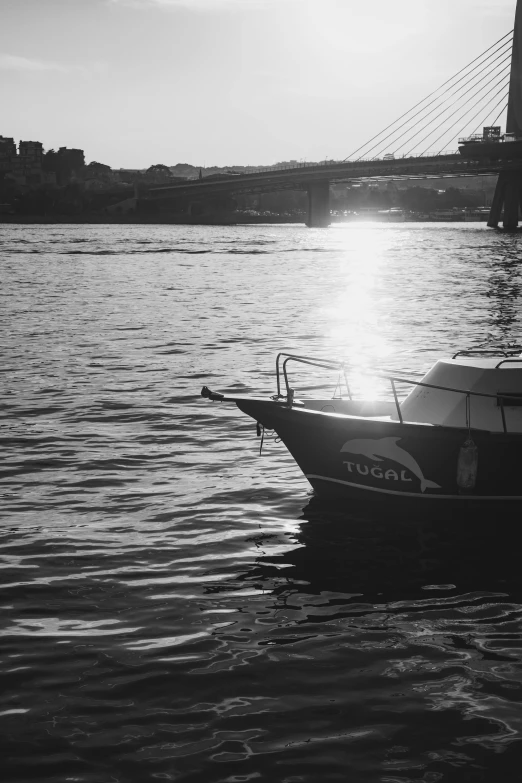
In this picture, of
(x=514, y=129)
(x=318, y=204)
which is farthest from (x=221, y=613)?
(x=318, y=204)

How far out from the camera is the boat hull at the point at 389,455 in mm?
12078

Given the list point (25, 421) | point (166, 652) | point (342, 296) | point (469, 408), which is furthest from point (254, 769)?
point (342, 296)

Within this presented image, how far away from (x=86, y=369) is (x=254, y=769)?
757 inches

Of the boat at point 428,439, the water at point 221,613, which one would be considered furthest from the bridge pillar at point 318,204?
the boat at point 428,439

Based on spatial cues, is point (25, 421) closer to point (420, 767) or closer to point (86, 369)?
point (86, 369)

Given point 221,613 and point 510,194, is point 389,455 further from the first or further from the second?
point 510,194

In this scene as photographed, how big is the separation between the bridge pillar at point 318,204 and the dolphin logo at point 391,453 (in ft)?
484

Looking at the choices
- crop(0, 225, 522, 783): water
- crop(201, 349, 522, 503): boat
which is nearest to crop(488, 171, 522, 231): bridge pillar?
crop(0, 225, 522, 783): water

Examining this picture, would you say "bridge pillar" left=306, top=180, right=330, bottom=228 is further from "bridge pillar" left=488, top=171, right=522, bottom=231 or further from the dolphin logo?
the dolphin logo

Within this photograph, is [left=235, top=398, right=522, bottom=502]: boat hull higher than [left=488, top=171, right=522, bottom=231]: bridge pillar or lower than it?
lower

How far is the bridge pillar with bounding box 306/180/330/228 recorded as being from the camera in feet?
545

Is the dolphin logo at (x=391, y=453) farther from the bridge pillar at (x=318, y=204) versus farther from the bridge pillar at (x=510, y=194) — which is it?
the bridge pillar at (x=318, y=204)

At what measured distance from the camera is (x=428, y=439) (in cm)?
1216

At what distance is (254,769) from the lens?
672cm
